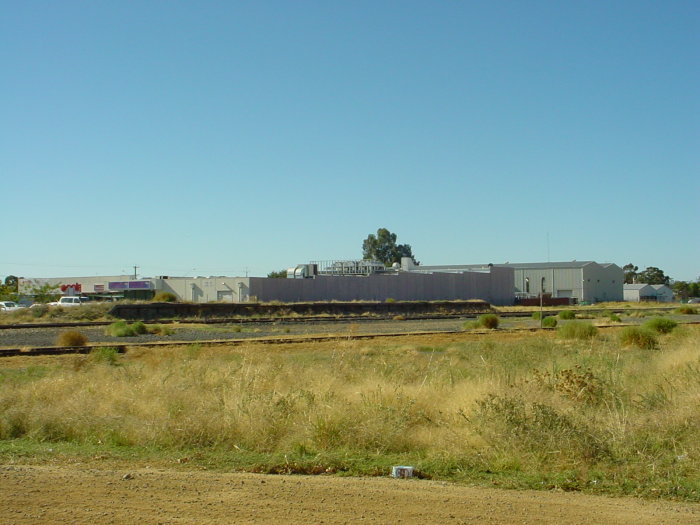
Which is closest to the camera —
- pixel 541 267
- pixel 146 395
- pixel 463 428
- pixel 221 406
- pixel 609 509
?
pixel 609 509

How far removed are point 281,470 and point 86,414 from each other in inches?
183

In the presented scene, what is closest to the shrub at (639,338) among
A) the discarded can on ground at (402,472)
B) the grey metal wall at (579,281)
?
the discarded can on ground at (402,472)

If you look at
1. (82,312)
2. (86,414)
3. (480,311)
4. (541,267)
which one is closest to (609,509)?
(86,414)

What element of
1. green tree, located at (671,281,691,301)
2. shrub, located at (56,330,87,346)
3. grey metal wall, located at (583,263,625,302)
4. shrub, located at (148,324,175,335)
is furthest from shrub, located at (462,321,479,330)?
green tree, located at (671,281,691,301)

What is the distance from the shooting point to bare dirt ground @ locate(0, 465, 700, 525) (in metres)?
7.32

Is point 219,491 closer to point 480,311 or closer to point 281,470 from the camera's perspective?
point 281,470

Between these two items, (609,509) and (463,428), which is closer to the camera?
(609,509)

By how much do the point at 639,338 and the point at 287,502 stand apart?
26925 millimetres

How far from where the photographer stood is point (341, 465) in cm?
980

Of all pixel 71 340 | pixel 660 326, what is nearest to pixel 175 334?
pixel 71 340

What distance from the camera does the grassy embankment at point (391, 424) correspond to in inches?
379

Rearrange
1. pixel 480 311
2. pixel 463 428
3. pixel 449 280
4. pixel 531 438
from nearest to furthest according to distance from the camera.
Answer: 1. pixel 531 438
2. pixel 463 428
3. pixel 480 311
4. pixel 449 280

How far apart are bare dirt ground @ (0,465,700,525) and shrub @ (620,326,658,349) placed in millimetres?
24196

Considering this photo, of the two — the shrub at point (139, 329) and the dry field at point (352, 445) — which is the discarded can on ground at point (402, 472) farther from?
the shrub at point (139, 329)
